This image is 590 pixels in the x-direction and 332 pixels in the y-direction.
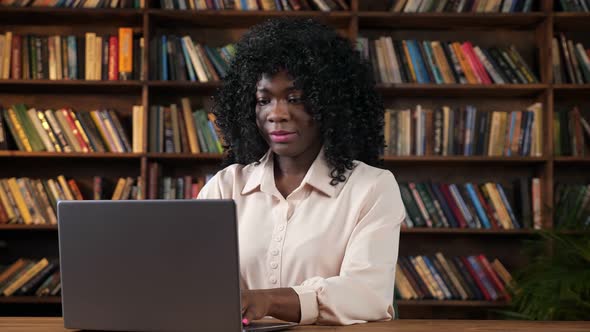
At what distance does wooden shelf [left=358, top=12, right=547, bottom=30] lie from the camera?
341 cm

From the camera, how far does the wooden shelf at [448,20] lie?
341 centimetres

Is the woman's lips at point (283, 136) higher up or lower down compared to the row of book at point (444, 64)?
lower down

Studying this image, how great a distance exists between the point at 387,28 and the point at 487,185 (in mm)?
895

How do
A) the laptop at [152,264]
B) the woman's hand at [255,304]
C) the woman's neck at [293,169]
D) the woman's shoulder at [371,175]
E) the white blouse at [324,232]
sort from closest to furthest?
the laptop at [152,264]
the woman's hand at [255,304]
the white blouse at [324,232]
the woman's shoulder at [371,175]
the woman's neck at [293,169]

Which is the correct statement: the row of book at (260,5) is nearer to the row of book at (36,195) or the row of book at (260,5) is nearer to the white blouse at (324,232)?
the row of book at (36,195)

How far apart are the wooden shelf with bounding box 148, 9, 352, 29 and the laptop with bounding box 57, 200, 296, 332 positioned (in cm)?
237

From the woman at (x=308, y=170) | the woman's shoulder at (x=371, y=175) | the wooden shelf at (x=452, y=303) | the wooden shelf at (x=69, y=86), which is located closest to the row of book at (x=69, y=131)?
the wooden shelf at (x=69, y=86)

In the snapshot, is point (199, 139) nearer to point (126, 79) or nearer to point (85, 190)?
point (126, 79)

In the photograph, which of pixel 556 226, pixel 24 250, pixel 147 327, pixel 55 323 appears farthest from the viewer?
pixel 24 250

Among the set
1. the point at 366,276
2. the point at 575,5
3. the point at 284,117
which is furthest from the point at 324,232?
the point at 575,5

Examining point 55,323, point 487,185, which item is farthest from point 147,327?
point 487,185

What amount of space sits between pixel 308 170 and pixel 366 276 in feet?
1.19

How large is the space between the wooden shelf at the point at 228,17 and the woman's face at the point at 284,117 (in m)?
1.70

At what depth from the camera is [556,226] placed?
336cm
